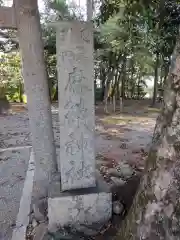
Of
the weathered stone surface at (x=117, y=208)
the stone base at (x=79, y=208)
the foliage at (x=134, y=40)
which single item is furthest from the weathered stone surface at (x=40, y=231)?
the foliage at (x=134, y=40)

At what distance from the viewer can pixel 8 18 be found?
7.50ft

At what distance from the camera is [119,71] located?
11164mm

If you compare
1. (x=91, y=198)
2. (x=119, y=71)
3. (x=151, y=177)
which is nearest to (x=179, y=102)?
(x=151, y=177)

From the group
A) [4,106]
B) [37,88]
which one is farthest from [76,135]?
[4,106]

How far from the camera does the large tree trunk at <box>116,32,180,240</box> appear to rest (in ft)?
4.11

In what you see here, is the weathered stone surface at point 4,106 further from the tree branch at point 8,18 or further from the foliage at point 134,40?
the tree branch at point 8,18

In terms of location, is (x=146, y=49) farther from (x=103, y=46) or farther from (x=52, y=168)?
(x=52, y=168)

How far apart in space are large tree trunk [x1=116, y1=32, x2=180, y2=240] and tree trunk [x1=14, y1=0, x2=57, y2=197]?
4.12 feet

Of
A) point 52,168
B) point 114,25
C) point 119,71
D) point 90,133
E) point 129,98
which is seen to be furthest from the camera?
point 129,98

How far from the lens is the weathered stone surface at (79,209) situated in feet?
6.89

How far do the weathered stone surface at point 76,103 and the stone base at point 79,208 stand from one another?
0.36 feet

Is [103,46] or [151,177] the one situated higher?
[103,46]

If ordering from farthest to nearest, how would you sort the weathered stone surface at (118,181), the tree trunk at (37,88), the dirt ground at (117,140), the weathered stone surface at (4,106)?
1. the weathered stone surface at (4,106)
2. the dirt ground at (117,140)
3. the weathered stone surface at (118,181)
4. the tree trunk at (37,88)

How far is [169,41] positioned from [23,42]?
617 cm
